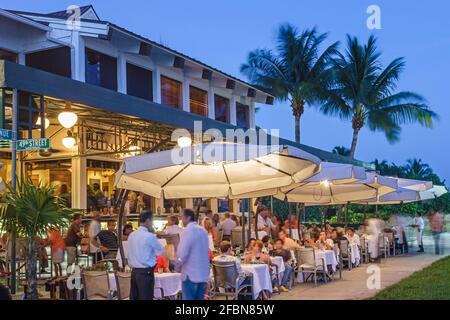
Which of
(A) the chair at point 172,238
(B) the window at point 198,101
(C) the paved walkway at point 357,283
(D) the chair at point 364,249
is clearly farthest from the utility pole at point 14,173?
(B) the window at point 198,101

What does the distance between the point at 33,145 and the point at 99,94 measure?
10.3 ft

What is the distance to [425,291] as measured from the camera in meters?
12.5

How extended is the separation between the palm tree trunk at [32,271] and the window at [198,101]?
1497cm

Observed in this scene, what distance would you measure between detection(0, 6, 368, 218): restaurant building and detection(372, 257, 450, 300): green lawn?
596 cm

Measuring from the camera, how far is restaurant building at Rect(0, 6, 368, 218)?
1515cm

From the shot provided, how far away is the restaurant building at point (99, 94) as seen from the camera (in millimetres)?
15148

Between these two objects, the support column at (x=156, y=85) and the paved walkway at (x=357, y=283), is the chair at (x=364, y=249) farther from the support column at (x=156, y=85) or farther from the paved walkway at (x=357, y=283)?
the support column at (x=156, y=85)

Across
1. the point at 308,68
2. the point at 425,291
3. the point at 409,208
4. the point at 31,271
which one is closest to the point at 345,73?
the point at 308,68

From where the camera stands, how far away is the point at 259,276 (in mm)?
10852

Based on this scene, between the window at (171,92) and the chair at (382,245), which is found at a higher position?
the window at (171,92)

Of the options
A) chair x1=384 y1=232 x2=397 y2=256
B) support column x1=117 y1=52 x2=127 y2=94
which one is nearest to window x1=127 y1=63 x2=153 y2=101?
support column x1=117 y1=52 x2=127 y2=94

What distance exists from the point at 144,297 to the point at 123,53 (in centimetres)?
1342

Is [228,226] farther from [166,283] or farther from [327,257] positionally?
[166,283]

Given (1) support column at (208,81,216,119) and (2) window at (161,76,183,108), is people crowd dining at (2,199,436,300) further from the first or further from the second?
(1) support column at (208,81,216,119)
